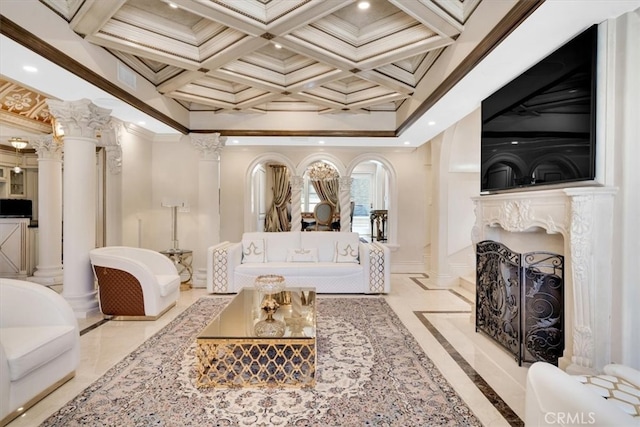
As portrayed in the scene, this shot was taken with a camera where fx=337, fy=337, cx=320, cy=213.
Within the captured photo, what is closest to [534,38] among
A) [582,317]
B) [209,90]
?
[582,317]

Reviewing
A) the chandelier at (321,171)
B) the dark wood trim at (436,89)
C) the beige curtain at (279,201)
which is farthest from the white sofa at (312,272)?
the beige curtain at (279,201)

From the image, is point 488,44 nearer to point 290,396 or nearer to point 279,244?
point 290,396

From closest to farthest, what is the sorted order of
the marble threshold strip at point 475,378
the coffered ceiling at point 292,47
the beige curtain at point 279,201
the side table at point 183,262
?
the marble threshold strip at point 475,378 → the coffered ceiling at point 292,47 → the side table at point 183,262 → the beige curtain at point 279,201

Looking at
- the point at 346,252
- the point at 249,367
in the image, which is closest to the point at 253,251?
the point at 346,252

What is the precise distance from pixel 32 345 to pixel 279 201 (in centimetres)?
956

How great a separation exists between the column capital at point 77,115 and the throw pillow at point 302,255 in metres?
3.20

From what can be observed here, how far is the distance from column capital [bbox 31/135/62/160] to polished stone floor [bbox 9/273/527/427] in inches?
157

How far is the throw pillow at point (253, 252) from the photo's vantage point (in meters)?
5.53

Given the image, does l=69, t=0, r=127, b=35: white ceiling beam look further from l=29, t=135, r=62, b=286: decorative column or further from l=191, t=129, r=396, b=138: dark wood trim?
l=29, t=135, r=62, b=286: decorative column

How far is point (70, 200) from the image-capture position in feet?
13.1

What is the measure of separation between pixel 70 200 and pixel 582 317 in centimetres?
513

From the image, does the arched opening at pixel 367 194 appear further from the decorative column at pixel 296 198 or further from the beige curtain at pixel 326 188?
the decorative column at pixel 296 198

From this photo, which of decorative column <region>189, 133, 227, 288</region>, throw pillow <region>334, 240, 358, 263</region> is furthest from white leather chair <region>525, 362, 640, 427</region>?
decorative column <region>189, 133, 227, 288</region>

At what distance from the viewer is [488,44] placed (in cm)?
267
